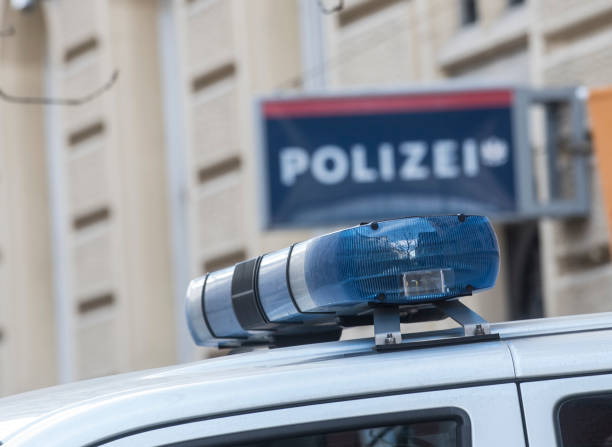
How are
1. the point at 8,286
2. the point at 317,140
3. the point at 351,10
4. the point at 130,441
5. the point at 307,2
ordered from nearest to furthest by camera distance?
1. the point at 130,441
2. the point at 317,140
3. the point at 351,10
4. the point at 307,2
5. the point at 8,286

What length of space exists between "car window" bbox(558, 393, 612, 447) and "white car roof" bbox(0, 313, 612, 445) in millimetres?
43

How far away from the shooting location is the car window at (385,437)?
1.76 m

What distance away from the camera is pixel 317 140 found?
6.09 m

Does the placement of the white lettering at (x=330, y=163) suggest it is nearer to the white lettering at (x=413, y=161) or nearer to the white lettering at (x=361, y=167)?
the white lettering at (x=361, y=167)

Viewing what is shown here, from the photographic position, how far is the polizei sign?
6.07 m

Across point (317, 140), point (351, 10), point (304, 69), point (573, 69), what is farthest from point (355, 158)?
point (304, 69)

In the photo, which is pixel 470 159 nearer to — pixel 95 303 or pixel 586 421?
pixel 586 421

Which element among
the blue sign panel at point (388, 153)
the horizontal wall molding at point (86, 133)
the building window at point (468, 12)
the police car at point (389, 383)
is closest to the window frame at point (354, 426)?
the police car at point (389, 383)

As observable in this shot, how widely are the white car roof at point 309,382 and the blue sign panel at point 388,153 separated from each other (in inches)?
166

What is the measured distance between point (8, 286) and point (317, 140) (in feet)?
18.2

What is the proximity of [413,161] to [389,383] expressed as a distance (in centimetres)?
439

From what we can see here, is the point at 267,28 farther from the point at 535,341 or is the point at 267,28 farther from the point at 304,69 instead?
the point at 535,341

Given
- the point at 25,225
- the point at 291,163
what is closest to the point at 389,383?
the point at 291,163

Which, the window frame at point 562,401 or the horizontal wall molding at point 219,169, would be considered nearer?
the window frame at point 562,401
